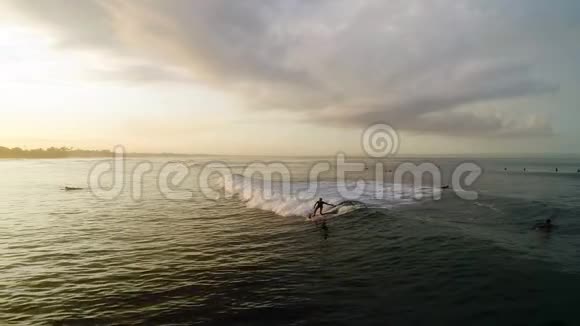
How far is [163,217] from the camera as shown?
100 feet

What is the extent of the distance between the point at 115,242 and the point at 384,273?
57.7ft

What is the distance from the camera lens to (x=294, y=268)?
1595 cm

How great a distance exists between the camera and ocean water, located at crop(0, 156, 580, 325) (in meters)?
11.2

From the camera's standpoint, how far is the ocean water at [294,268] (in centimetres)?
1125

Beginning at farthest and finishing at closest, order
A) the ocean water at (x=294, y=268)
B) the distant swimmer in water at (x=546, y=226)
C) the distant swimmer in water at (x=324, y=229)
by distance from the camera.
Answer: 1. the distant swimmer in water at (x=546, y=226)
2. the distant swimmer in water at (x=324, y=229)
3. the ocean water at (x=294, y=268)

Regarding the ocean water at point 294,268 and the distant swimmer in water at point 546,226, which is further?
the distant swimmer in water at point 546,226

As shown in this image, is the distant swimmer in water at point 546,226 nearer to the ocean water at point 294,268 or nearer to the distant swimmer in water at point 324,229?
the ocean water at point 294,268

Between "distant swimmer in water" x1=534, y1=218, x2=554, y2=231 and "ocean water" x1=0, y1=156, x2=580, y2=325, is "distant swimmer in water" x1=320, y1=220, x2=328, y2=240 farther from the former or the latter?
"distant swimmer in water" x1=534, y1=218, x2=554, y2=231

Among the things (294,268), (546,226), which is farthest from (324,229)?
(546,226)

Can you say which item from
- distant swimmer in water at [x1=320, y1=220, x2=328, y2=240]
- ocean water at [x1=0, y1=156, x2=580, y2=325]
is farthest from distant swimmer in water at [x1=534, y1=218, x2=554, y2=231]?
distant swimmer in water at [x1=320, y1=220, x2=328, y2=240]

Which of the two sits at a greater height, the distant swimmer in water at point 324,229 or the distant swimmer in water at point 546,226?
the distant swimmer in water at point 546,226

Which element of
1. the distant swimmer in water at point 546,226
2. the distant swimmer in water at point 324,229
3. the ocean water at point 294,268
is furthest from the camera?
the distant swimmer in water at point 546,226

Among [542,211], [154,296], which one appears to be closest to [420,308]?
[154,296]

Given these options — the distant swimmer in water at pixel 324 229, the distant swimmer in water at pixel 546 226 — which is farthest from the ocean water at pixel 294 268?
the distant swimmer in water at pixel 546 226
